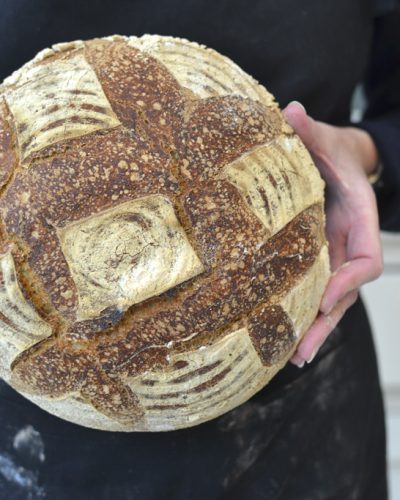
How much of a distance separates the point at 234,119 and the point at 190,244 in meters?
0.19

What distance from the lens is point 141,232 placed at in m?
0.77

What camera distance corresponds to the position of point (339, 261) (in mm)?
1074

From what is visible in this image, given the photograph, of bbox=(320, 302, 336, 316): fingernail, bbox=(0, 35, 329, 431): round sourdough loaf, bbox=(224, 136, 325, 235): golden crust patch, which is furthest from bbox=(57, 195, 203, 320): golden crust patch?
bbox=(320, 302, 336, 316): fingernail

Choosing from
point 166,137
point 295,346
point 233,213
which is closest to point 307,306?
point 295,346

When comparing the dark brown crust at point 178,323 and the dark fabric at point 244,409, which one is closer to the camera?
the dark brown crust at point 178,323

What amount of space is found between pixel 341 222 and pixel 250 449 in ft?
1.50

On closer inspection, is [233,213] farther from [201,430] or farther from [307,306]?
[201,430]

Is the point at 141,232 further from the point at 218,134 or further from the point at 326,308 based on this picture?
the point at 326,308

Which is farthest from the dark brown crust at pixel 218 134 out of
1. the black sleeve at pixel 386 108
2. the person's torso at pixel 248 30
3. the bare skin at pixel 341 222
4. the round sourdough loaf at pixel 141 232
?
the black sleeve at pixel 386 108

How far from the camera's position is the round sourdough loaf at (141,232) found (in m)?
0.76

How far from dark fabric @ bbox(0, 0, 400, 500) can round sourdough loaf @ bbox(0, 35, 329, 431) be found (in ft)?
0.42

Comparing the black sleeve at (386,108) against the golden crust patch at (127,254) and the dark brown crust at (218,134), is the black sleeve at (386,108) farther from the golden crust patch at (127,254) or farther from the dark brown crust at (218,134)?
the golden crust patch at (127,254)

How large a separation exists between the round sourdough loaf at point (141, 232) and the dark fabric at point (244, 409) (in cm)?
13

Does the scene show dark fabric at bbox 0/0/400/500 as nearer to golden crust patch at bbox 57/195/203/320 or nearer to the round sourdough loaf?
the round sourdough loaf
